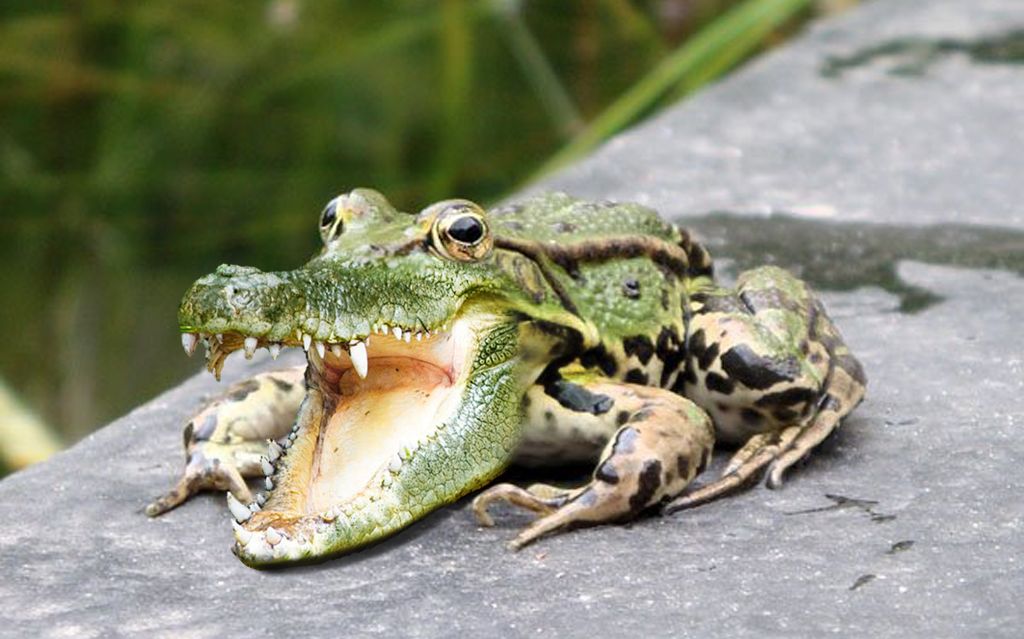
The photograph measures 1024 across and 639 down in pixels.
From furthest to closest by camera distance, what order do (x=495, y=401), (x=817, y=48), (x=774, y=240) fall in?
(x=817, y=48) → (x=774, y=240) → (x=495, y=401)

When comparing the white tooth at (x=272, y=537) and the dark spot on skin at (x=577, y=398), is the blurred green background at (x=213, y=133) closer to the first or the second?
the dark spot on skin at (x=577, y=398)

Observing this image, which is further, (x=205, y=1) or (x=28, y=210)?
(x=205, y=1)

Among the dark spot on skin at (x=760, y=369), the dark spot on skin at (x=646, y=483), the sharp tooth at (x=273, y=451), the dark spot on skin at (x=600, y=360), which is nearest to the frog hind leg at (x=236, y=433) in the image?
the sharp tooth at (x=273, y=451)

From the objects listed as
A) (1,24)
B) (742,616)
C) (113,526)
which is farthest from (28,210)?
(742,616)

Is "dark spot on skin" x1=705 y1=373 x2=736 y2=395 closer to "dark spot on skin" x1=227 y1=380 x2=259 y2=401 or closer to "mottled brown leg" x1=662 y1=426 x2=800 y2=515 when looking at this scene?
"mottled brown leg" x1=662 y1=426 x2=800 y2=515

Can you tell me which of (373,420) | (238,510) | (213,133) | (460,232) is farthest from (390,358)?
(213,133)

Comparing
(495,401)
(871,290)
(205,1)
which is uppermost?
(205,1)

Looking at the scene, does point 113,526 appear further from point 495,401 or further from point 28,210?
point 28,210
